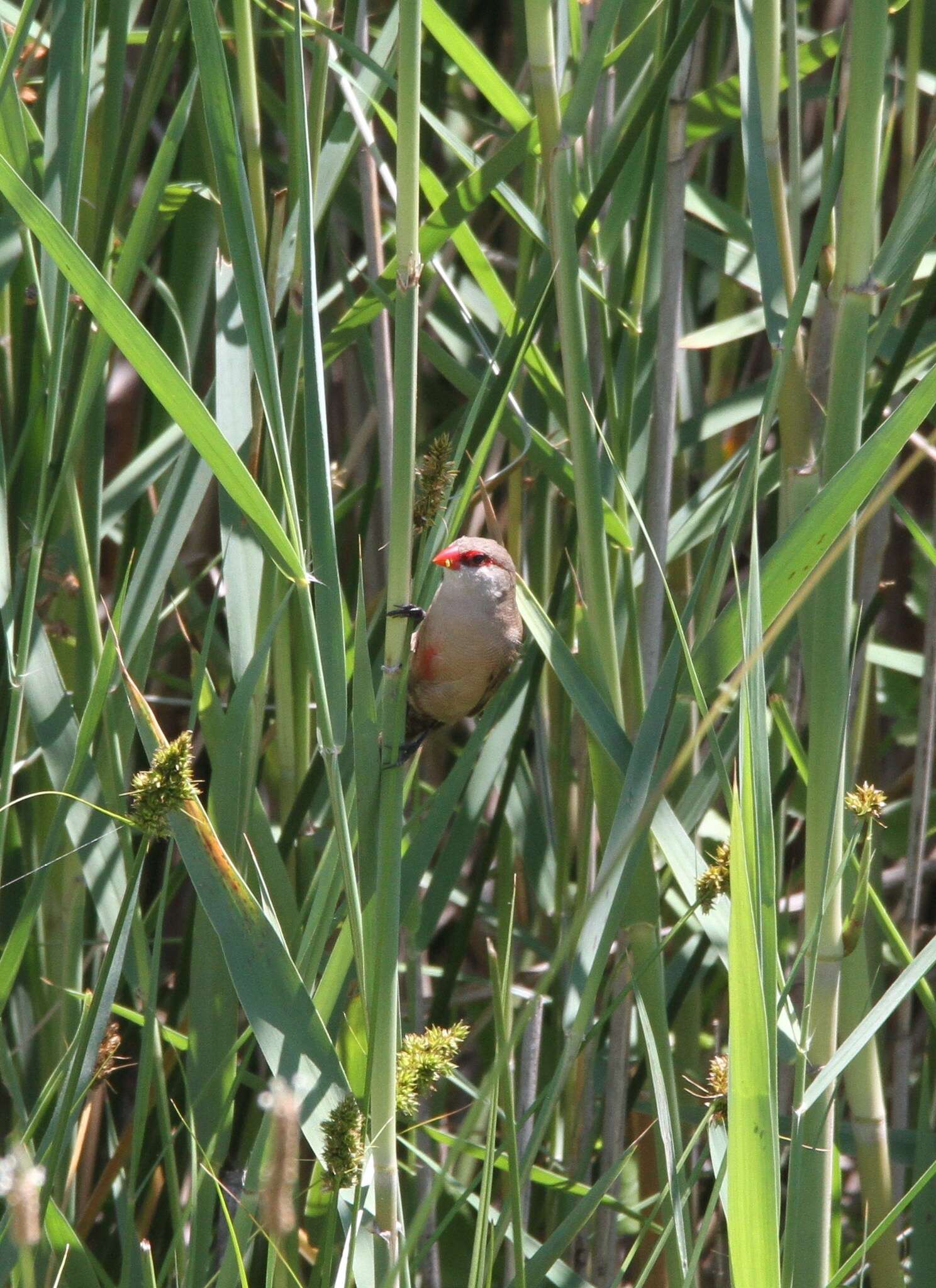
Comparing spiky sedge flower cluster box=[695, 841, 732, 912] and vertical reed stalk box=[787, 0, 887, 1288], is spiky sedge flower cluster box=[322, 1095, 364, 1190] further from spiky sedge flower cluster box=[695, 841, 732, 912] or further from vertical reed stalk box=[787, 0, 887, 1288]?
vertical reed stalk box=[787, 0, 887, 1288]

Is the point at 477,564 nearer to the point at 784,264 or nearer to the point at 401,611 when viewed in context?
the point at 784,264

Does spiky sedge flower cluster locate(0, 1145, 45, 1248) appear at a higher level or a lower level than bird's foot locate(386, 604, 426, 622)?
lower

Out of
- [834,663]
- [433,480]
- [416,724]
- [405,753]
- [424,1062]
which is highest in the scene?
[433,480]

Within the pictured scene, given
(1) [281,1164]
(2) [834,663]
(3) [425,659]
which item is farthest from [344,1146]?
(3) [425,659]

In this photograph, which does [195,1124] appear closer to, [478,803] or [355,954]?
[355,954]

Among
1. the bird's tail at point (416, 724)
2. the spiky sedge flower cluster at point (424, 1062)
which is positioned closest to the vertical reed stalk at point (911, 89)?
the bird's tail at point (416, 724)

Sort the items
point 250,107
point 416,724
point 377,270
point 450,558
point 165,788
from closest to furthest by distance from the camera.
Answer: point 165,788
point 250,107
point 377,270
point 450,558
point 416,724

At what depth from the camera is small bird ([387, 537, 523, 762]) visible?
1.78 metres

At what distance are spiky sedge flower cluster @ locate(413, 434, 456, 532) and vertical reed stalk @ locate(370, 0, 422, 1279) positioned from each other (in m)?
0.14

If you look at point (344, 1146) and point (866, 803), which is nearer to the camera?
point (344, 1146)

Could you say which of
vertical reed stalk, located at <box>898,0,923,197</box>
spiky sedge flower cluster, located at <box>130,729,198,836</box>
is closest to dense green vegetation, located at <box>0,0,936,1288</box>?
spiky sedge flower cluster, located at <box>130,729,198,836</box>

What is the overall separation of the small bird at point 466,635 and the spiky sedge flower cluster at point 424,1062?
70 cm

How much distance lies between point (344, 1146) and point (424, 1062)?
0.10m

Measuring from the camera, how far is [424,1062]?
3.48ft
